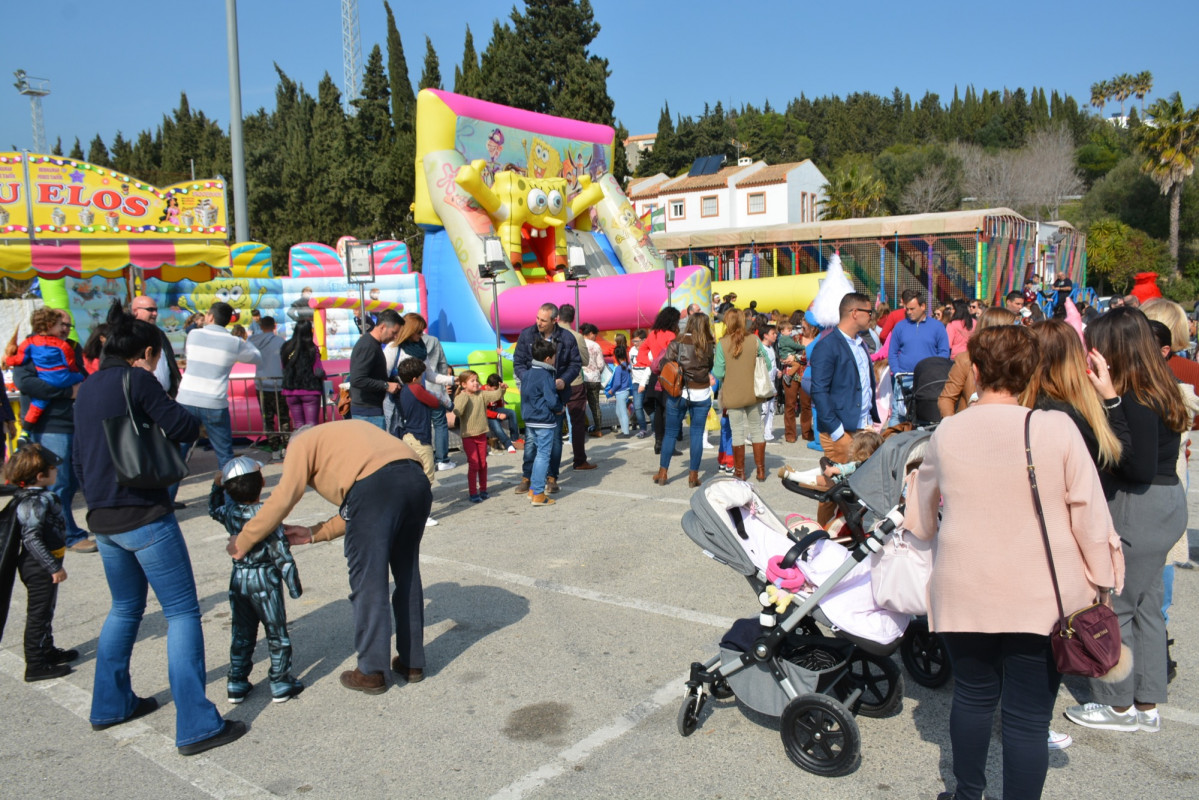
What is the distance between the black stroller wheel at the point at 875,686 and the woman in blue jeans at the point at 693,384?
4383 millimetres

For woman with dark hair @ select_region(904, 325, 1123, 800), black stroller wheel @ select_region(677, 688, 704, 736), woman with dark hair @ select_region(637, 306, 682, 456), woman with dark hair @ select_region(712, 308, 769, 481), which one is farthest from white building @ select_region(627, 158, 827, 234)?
woman with dark hair @ select_region(904, 325, 1123, 800)

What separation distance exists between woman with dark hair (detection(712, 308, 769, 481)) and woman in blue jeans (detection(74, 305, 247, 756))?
527cm

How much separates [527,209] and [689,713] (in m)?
13.8

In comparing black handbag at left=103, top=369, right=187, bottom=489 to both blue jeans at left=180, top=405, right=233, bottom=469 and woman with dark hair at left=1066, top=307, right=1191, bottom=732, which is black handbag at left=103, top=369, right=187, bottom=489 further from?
blue jeans at left=180, top=405, right=233, bottom=469

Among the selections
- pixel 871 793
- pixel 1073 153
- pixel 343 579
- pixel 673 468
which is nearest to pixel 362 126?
pixel 673 468

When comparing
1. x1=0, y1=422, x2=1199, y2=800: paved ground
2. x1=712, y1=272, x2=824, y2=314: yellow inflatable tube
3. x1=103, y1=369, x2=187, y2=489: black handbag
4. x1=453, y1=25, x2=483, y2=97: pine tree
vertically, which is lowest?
x1=0, y1=422, x2=1199, y2=800: paved ground

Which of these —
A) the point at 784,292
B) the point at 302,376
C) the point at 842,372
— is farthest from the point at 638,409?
the point at 784,292

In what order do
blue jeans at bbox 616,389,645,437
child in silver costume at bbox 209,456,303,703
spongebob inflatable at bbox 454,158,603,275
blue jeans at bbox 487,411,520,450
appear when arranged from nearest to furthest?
child in silver costume at bbox 209,456,303,703, blue jeans at bbox 487,411,520,450, blue jeans at bbox 616,389,645,437, spongebob inflatable at bbox 454,158,603,275

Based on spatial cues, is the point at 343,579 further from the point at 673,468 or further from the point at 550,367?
the point at 673,468

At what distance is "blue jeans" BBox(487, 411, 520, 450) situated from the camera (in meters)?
10.2

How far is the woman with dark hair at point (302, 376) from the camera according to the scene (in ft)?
32.0

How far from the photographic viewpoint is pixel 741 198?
5725 cm

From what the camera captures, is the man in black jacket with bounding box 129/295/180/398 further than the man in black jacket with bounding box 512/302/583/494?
No

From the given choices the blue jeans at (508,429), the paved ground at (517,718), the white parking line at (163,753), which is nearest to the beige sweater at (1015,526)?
the paved ground at (517,718)
